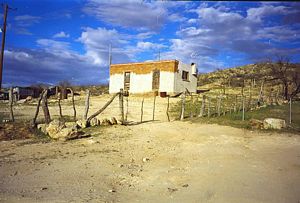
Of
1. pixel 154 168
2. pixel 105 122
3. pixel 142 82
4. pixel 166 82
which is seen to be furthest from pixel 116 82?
pixel 154 168

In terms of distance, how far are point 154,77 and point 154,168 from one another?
73.8ft

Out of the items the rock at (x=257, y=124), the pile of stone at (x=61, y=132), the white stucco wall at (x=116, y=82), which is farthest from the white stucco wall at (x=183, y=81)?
the pile of stone at (x=61, y=132)

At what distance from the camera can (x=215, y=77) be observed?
182ft

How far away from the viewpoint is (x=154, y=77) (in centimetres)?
2977

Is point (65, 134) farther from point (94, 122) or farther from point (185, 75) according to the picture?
point (185, 75)

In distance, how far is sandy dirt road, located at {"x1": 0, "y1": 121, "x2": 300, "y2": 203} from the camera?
229 inches

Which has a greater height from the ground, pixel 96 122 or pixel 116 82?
pixel 116 82

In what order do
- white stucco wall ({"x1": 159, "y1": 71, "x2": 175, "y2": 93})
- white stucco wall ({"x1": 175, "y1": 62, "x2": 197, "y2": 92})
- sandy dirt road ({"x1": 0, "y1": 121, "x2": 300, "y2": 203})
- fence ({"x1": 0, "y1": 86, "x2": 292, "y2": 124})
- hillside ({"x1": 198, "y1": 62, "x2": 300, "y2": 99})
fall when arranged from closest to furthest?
sandy dirt road ({"x1": 0, "y1": 121, "x2": 300, "y2": 203}) < fence ({"x1": 0, "y1": 86, "x2": 292, "y2": 124}) < white stucco wall ({"x1": 159, "y1": 71, "x2": 175, "y2": 93}) < white stucco wall ({"x1": 175, "y1": 62, "x2": 197, "y2": 92}) < hillside ({"x1": 198, "y1": 62, "x2": 300, "y2": 99})

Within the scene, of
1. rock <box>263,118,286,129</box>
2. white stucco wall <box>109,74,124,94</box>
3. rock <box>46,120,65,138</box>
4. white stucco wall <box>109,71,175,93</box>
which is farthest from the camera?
white stucco wall <box>109,74,124,94</box>

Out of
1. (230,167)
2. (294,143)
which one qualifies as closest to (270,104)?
(294,143)

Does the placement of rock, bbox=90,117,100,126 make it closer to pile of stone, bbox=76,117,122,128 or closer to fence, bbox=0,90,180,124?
pile of stone, bbox=76,117,122,128

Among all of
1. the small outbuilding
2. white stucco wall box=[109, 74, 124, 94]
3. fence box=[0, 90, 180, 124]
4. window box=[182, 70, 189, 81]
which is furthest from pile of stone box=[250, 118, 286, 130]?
white stucco wall box=[109, 74, 124, 94]

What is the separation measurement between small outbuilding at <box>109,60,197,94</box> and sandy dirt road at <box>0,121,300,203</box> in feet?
56.0

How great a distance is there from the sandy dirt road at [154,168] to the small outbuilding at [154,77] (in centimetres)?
1706
